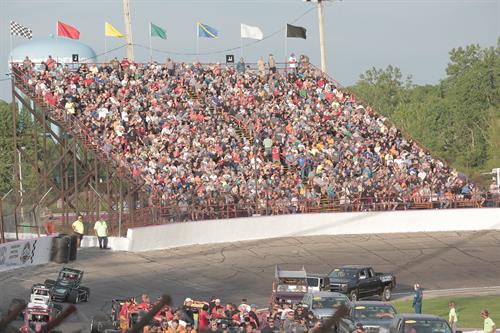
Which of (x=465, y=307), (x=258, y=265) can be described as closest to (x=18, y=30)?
(x=258, y=265)

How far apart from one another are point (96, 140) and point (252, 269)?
37.9 ft

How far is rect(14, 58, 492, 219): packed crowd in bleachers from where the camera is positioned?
49875mm

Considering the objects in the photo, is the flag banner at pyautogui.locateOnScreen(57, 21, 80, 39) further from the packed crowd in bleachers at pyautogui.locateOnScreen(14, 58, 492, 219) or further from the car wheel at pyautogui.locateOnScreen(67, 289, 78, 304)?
the car wheel at pyautogui.locateOnScreen(67, 289, 78, 304)

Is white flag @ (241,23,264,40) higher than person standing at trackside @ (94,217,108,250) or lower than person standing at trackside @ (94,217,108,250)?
higher

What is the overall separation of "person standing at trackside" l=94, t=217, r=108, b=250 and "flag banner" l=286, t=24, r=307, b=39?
28.7m

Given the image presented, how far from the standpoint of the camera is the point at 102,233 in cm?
4438

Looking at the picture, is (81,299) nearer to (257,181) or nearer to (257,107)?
(257,181)

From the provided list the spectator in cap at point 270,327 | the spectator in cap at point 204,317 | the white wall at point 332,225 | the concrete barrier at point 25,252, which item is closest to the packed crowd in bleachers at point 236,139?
the white wall at point 332,225

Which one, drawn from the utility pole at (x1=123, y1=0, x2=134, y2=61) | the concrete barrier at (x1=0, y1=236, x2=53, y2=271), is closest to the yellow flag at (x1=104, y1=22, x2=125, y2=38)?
the utility pole at (x1=123, y1=0, x2=134, y2=61)

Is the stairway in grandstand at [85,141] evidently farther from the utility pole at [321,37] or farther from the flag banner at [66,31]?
the utility pole at [321,37]

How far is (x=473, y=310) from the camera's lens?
3234 centimetres

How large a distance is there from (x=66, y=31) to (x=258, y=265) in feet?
87.1

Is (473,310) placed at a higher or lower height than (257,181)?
lower

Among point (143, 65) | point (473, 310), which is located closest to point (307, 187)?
point (143, 65)
